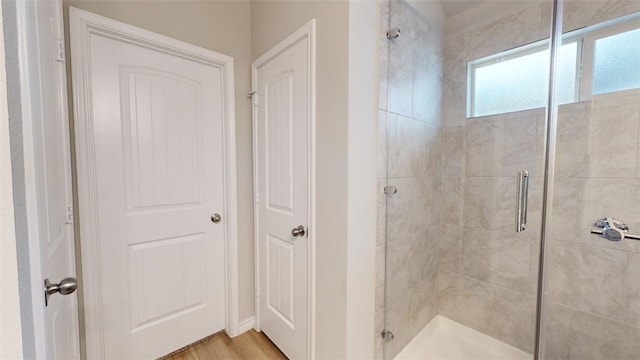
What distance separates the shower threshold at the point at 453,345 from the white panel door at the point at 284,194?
0.75m

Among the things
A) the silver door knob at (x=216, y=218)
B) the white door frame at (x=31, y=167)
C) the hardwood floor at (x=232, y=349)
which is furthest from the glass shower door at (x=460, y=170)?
the white door frame at (x=31, y=167)

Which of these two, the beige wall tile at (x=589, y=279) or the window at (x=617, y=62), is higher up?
the window at (x=617, y=62)

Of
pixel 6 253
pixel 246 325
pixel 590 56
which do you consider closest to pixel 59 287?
pixel 6 253

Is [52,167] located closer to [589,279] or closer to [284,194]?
[284,194]

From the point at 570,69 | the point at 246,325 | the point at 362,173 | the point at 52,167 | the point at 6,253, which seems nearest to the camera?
the point at 6,253

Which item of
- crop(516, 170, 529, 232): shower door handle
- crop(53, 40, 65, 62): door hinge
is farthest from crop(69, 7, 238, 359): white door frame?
crop(516, 170, 529, 232): shower door handle

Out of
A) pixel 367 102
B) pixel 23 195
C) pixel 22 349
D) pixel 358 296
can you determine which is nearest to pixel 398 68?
pixel 367 102

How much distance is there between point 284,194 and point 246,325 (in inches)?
42.8

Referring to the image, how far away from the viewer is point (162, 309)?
1.51 metres

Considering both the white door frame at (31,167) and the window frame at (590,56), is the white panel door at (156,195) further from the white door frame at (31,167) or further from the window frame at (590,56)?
the window frame at (590,56)

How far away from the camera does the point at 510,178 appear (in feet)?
4.85

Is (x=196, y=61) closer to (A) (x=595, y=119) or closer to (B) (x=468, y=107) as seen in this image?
(B) (x=468, y=107)

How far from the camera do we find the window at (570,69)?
1211 mm

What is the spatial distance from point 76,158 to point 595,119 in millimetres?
2709
